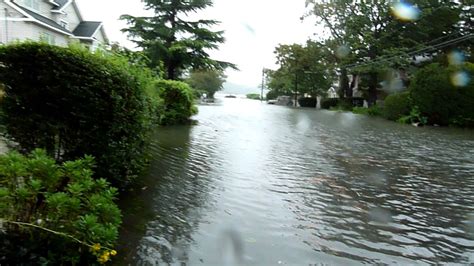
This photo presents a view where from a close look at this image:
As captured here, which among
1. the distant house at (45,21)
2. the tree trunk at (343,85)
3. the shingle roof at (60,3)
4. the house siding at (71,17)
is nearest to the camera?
the distant house at (45,21)

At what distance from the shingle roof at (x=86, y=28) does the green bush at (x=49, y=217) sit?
34601 millimetres

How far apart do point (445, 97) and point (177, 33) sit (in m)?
17.7

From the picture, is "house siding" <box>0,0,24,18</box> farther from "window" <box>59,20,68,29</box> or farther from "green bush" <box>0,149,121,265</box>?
"green bush" <box>0,149,121,265</box>

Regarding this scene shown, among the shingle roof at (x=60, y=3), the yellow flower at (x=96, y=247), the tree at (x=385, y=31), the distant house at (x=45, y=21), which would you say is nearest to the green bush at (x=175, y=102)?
the distant house at (x=45, y=21)

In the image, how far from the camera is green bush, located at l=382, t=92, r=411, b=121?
25269 millimetres

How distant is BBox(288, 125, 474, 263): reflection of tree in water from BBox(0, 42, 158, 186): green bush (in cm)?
256

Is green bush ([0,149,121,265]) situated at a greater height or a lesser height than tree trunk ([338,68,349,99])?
lesser

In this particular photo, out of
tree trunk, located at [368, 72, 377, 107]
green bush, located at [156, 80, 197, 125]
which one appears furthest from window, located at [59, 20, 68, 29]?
tree trunk, located at [368, 72, 377, 107]

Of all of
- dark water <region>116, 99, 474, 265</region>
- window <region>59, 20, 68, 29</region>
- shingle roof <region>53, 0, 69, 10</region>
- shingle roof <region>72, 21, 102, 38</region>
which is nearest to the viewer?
dark water <region>116, 99, 474, 265</region>

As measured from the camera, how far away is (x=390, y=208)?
18.4ft

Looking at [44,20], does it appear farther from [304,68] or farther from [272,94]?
[272,94]

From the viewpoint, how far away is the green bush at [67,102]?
437cm

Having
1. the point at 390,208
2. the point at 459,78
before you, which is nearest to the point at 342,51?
the point at 459,78

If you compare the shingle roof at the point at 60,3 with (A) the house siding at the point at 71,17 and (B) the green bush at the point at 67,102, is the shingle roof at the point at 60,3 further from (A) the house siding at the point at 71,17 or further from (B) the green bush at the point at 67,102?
(B) the green bush at the point at 67,102
